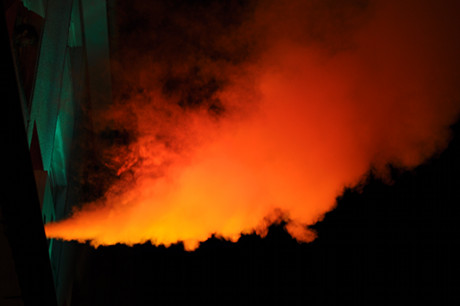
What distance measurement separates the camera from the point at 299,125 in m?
4.50

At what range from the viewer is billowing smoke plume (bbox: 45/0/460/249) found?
4.36 m

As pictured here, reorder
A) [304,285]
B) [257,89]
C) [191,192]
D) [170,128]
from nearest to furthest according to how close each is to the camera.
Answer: [191,192] → [257,89] → [170,128] → [304,285]

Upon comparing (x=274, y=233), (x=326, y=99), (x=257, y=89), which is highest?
(x=257, y=89)

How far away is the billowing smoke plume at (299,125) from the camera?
4355mm

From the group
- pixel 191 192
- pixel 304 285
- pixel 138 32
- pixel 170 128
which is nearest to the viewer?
pixel 191 192

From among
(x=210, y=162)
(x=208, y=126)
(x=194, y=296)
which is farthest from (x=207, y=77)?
(x=194, y=296)

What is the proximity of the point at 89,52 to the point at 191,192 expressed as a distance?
206 cm

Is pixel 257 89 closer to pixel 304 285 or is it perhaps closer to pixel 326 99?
pixel 326 99

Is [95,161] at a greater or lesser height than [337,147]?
greater

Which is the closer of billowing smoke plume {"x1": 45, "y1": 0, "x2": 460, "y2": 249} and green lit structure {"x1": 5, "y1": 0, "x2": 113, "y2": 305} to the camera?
green lit structure {"x1": 5, "y1": 0, "x2": 113, "y2": 305}

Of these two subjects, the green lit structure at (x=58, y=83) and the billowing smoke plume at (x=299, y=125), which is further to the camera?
the billowing smoke plume at (x=299, y=125)

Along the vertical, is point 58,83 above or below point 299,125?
above

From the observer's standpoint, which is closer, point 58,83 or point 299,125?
point 58,83

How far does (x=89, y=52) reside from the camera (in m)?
5.03
